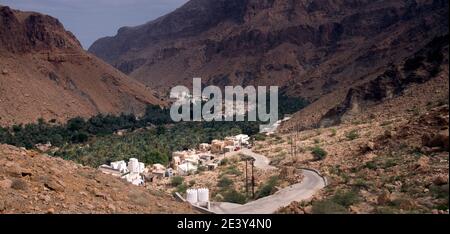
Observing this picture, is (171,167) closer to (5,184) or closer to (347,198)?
(347,198)

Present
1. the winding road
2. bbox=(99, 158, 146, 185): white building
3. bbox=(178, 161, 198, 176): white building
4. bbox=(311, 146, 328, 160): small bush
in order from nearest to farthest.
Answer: the winding road, bbox=(311, 146, 328, 160): small bush, bbox=(99, 158, 146, 185): white building, bbox=(178, 161, 198, 176): white building

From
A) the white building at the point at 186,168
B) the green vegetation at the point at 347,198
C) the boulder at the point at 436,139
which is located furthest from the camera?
the white building at the point at 186,168

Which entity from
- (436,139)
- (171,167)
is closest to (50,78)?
(171,167)

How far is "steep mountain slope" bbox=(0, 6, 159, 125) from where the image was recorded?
66881 mm

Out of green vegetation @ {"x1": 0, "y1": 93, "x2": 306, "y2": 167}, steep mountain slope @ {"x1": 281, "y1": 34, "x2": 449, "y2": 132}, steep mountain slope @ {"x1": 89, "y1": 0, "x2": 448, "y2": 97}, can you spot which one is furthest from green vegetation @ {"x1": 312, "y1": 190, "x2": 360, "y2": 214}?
steep mountain slope @ {"x1": 89, "y1": 0, "x2": 448, "y2": 97}

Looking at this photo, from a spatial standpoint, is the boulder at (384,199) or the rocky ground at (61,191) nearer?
the rocky ground at (61,191)

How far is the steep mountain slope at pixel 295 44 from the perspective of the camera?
284 ft

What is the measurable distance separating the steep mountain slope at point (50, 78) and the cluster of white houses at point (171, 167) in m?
28.7

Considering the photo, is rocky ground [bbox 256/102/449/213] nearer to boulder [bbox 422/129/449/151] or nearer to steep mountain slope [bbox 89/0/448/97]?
boulder [bbox 422/129/449/151]

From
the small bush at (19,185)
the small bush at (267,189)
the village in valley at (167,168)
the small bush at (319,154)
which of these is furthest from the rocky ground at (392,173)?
the village in valley at (167,168)

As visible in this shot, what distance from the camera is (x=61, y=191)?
36.6 feet

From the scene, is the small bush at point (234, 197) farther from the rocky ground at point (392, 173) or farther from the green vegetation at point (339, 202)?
the green vegetation at point (339, 202)

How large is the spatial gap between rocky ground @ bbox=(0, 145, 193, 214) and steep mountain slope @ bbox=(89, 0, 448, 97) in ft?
216
